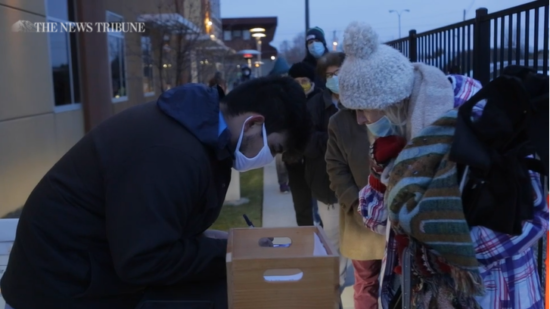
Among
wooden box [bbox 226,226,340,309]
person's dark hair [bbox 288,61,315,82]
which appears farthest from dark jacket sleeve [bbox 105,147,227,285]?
person's dark hair [bbox 288,61,315,82]

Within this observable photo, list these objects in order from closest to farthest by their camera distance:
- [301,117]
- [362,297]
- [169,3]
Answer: [301,117]
[362,297]
[169,3]

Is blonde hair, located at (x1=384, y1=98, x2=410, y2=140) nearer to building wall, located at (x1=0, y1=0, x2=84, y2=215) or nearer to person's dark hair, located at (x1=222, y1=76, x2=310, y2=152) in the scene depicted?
person's dark hair, located at (x1=222, y1=76, x2=310, y2=152)

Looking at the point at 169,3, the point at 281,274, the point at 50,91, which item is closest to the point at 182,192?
the point at 281,274

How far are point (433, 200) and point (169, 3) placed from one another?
11.3 meters

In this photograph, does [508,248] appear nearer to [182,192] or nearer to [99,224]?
[182,192]

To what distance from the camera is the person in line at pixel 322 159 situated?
4.41 metres

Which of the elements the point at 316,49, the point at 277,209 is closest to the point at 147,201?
the point at 316,49

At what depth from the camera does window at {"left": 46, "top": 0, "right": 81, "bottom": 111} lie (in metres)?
8.18

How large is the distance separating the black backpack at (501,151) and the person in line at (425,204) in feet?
0.19

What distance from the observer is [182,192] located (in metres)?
1.84

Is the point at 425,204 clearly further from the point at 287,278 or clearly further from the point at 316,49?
the point at 316,49

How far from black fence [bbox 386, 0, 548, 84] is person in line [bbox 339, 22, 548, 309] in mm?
717

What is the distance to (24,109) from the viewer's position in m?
6.77

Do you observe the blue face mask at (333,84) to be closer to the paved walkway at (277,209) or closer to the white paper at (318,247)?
the paved walkway at (277,209)
